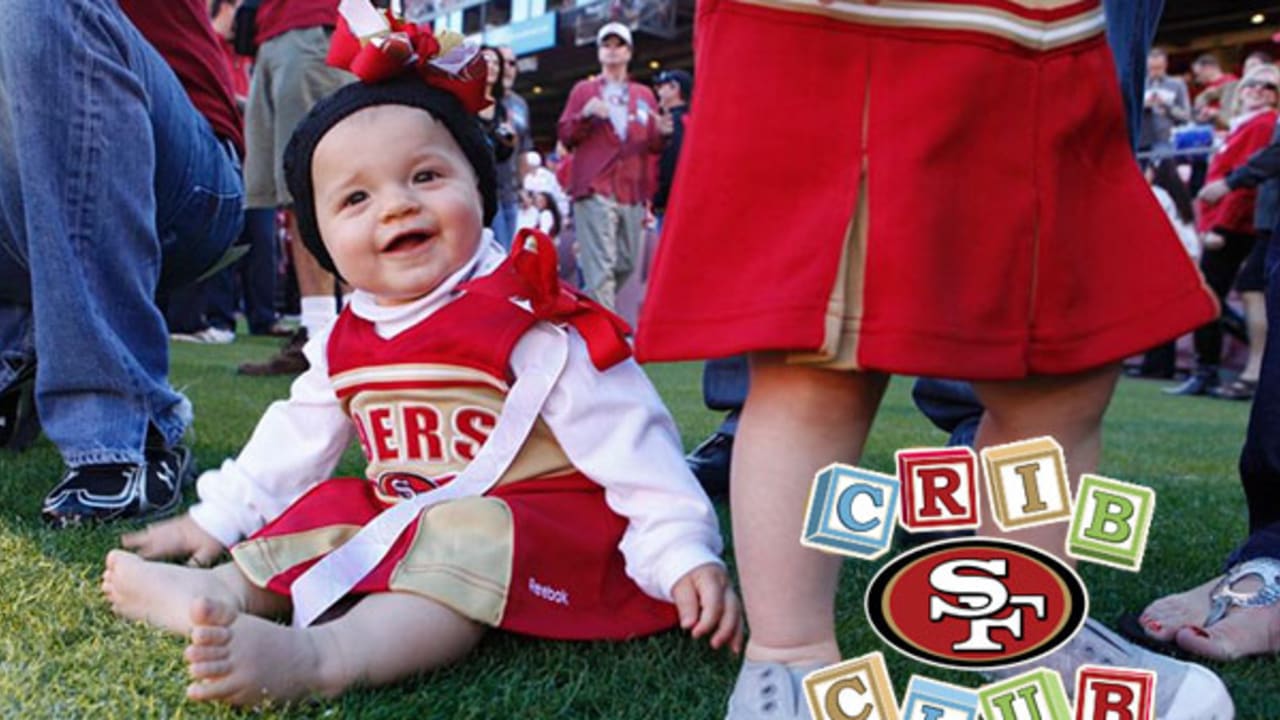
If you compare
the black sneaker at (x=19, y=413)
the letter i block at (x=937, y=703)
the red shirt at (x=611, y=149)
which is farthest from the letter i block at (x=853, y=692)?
the red shirt at (x=611, y=149)

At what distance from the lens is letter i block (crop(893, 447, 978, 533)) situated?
60 centimetres

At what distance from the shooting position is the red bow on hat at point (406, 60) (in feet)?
4.25

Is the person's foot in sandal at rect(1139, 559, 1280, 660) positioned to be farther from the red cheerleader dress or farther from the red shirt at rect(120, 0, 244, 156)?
the red shirt at rect(120, 0, 244, 156)

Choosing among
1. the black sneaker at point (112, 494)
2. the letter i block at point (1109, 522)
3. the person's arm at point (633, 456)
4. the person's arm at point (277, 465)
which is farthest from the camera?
the black sneaker at point (112, 494)

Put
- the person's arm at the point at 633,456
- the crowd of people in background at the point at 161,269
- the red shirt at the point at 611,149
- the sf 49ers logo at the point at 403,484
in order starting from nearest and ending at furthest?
the crowd of people in background at the point at 161,269 < the person's arm at the point at 633,456 < the sf 49ers logo at the point at 403,484 < the red shirt at the point at 611,149

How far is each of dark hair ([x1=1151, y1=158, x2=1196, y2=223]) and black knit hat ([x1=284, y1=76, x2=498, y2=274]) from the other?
5836mm

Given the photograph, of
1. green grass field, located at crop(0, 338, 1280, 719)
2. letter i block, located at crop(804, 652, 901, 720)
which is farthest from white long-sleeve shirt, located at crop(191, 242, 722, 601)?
letter i block, located at crop(804, 652, 901, 720)

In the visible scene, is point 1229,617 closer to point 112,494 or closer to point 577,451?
point 577,451

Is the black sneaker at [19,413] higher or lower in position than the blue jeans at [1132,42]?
lower

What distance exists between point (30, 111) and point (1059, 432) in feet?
4.59

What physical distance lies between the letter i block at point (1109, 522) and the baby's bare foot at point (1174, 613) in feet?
2.39

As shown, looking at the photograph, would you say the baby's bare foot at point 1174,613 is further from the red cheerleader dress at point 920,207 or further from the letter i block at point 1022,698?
the letter i block at point 1022,698

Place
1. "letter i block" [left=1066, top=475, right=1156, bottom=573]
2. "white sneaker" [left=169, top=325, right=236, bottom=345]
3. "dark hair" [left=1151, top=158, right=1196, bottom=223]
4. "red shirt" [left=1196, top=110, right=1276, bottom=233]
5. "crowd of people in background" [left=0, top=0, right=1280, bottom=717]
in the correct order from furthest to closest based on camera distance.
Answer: "dark hair" [left=1151, top=158, right=1196, bottom=223] < "white sneaker" [left=169, top=325, right=236, bottom=345] < "red shirt" [left=1196, top=110, right=1276, bottom=233] < "crowd of people in background" [left=0, top=0, right=1280, bottom=717] < "letter i block" [left=1066, top=475, right=1156, bottom=573]

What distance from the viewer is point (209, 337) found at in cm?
576
